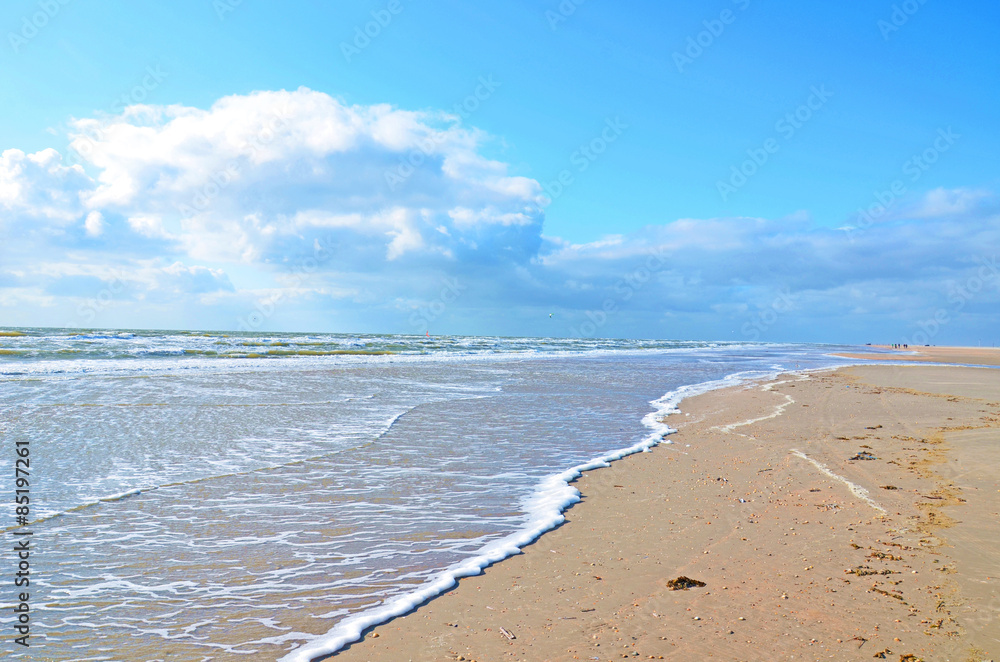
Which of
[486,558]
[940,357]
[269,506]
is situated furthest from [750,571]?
[940,357]

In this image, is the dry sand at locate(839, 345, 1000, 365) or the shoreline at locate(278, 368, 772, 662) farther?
the dry sand at locate(839, 345, 1000, 365)

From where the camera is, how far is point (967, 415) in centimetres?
1220

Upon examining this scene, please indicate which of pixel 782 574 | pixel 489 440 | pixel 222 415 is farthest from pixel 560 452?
pixel 222 415

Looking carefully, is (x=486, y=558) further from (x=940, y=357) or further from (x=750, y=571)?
(x=940, y=357)

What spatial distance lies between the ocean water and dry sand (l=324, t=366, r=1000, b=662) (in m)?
0.54

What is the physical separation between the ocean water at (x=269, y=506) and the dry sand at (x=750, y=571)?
1.77ft

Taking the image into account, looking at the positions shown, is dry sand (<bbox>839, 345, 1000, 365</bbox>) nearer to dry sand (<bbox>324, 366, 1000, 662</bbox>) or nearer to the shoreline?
dry sand (<bbox>324, 366, 1000, 662</bbox>)

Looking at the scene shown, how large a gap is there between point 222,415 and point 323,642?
32.8 ft

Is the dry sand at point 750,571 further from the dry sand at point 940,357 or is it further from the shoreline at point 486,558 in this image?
the dry sand at point 940,357

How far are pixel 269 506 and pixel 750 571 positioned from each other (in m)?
4.82

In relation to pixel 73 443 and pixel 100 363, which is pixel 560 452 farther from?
pixel 100 363

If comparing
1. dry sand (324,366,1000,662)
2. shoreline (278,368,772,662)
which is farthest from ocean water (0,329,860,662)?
dry sand (324,366,1000,662)

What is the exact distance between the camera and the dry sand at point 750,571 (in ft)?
10.5

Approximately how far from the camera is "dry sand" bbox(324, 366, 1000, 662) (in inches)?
126
